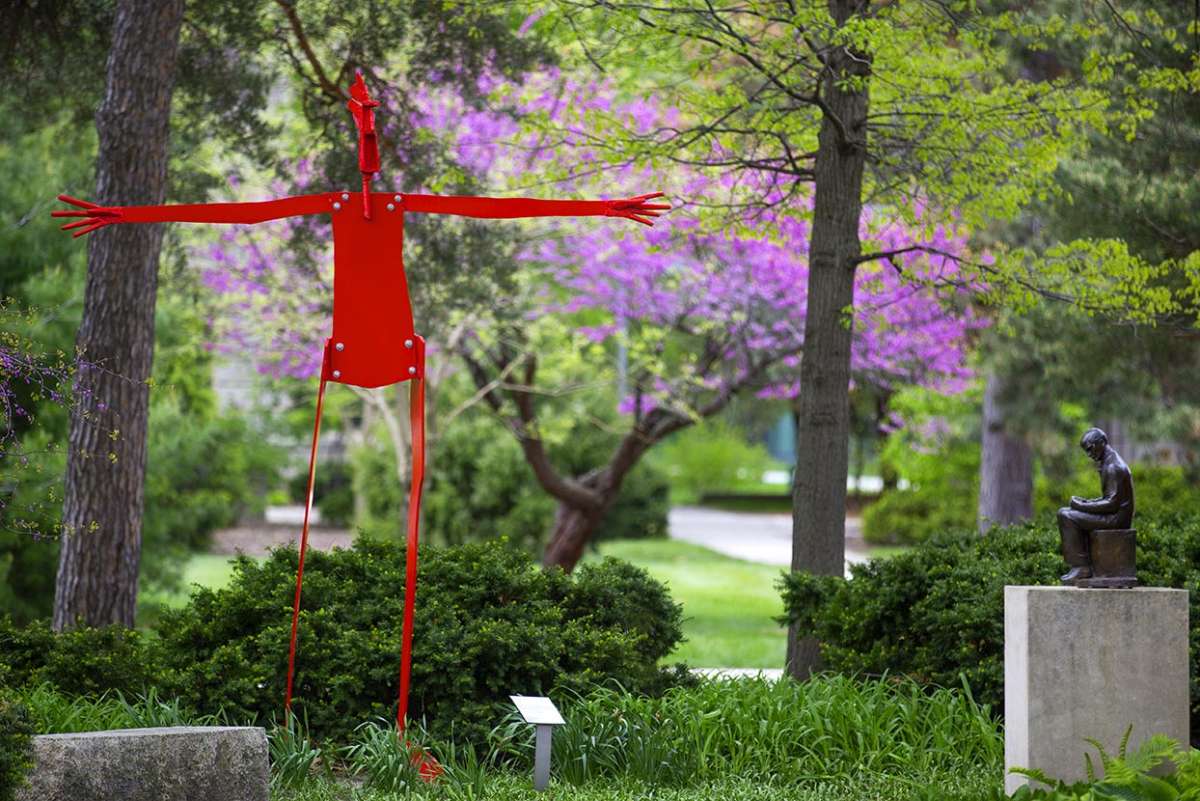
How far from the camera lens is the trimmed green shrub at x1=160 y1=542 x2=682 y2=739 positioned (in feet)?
22.0

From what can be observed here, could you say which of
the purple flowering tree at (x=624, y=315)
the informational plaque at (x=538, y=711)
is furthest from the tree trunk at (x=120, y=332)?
the purple flowering tree at (x=624, y=315)

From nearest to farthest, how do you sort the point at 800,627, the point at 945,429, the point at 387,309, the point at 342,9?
the point at 387,309 → the point at 800,627 → the point at 342,9 → the point at 945,429

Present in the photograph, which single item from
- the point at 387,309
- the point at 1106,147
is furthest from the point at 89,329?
the point at 1106,147

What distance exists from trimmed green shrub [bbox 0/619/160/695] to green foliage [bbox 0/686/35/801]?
1.99 meters

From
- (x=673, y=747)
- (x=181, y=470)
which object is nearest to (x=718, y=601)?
(x=181, y=470)

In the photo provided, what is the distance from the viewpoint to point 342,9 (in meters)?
10.9

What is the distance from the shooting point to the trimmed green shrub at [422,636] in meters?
6.70

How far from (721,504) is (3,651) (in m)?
36.1

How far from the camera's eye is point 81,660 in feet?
22.2

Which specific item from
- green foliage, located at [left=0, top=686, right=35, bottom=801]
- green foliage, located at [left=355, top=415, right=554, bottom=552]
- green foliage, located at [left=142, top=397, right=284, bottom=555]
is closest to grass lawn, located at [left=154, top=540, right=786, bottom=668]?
green foliage, located at [left=142, top=397, right=284, bottom=555]

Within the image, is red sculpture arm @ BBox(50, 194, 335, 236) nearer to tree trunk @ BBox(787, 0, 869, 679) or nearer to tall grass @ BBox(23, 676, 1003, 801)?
tall grass @ BBox(23, 676, 1003, 801)

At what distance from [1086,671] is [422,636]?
9.67 feet

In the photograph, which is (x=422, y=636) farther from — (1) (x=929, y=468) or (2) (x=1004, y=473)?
(1) (x=929, y=468)

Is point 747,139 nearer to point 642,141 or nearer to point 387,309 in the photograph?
point 642,141
